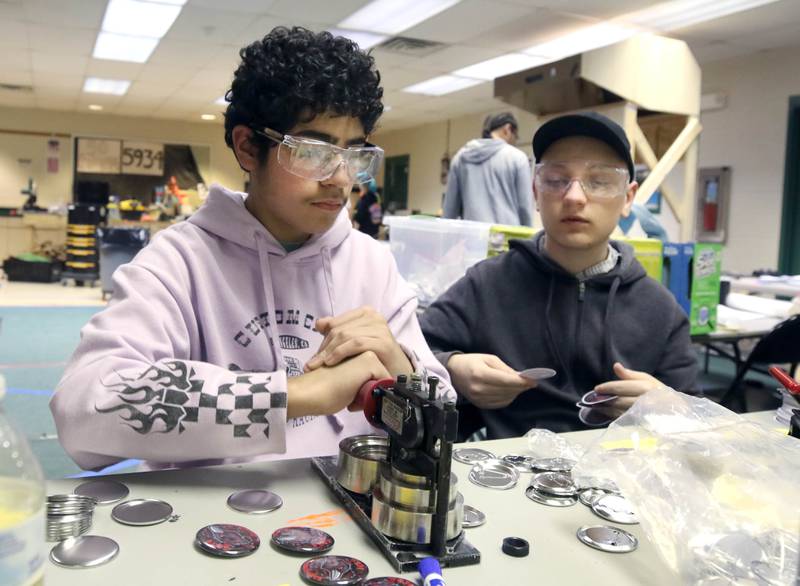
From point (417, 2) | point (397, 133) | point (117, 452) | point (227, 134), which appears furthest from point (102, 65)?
point (117, 452)

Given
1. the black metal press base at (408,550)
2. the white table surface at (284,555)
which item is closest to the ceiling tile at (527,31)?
the white table surface at (284,555)

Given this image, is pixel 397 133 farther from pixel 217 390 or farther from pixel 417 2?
pixel 217 390

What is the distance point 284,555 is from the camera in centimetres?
75

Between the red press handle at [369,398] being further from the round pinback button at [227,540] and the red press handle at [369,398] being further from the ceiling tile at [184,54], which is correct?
the ceiling tile at [184,54]

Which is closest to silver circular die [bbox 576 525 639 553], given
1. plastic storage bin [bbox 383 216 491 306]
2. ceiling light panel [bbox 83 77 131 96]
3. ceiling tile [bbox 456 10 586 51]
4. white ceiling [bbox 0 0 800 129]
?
plastic storage bin [bbox 383 216 491 306]

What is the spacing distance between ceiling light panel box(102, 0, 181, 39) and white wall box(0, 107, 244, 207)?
5809 millimetres

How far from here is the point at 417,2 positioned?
5793 millimetres

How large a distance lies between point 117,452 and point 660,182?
141 inches

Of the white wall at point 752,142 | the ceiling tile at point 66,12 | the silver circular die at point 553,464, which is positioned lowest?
the silver circular die at point 553,464

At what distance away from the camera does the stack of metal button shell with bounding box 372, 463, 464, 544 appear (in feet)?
2.54

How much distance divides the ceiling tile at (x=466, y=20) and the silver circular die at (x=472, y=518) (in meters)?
5.43

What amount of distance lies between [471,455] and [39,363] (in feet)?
15.0

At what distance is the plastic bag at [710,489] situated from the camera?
724 millimetres

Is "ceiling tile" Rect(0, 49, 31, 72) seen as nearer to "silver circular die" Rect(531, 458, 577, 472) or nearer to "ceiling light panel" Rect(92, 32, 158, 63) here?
"ceiling light panel" Rect(92, 32, 158, 63)
